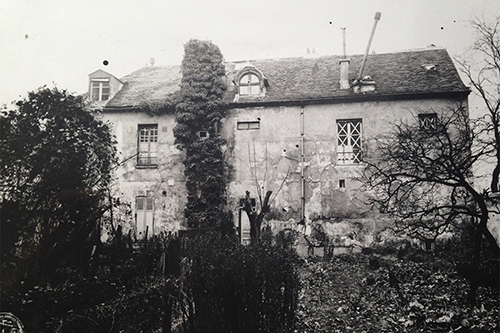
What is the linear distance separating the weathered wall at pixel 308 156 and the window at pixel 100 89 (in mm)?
3343

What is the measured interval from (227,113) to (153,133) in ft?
7.43

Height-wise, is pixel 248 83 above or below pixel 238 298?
above

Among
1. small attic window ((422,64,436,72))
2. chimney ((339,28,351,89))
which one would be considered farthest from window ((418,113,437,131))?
chimney ((339,28,351,89))

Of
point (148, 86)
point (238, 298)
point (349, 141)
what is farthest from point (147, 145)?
point (238, 298)

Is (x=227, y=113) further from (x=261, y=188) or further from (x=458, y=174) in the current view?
(x=458, y=174)

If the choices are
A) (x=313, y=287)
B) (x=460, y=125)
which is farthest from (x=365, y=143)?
(x=313, y=287)

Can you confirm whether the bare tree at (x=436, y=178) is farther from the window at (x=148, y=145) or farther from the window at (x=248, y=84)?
the window at (x=148, y=145)

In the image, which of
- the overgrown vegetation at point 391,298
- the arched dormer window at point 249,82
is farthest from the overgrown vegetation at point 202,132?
the overgrown vegetation at point 391,298

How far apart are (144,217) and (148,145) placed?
6.59 ft

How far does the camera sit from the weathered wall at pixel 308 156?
9.22m

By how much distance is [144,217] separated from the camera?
8.62 meters

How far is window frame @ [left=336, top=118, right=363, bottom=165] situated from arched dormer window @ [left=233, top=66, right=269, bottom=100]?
10.4 feet

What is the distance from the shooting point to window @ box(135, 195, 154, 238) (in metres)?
8.45

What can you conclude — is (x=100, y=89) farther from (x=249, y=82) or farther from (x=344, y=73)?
(x=344, y=73)
